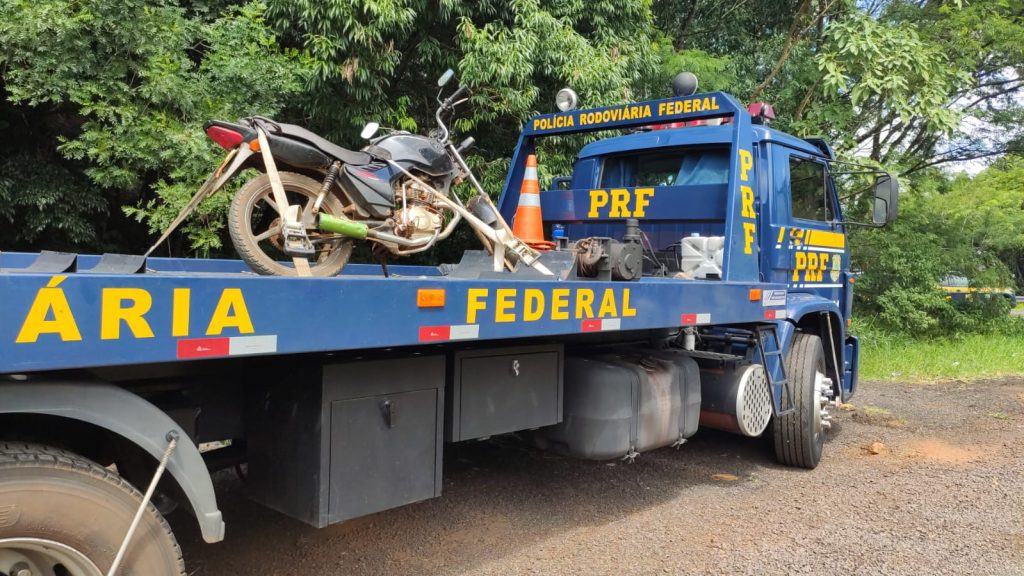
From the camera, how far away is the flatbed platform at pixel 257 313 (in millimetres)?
1700

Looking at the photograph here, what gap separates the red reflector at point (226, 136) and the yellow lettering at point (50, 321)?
1722 millimetres

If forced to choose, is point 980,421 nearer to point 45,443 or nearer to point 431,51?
point 431,51

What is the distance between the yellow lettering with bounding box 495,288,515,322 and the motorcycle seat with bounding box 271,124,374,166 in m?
1.22

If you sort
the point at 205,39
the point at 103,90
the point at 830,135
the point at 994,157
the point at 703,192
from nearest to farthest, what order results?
the point at 703,192 < the point at 103,90 < the point at 205,39 < the point at 830,135 < the point at 994,157

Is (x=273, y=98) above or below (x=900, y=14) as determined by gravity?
below

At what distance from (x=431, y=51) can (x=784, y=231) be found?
3867mm

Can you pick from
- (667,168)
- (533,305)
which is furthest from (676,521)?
(667,168)

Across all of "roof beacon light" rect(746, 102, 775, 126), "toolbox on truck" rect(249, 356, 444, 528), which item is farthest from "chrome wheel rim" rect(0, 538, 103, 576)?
"roof beacon light" rect(746, 102, 775, 126)

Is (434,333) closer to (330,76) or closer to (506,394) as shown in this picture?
(506,394)

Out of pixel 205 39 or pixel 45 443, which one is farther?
pixel 205 39

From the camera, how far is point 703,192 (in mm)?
4922

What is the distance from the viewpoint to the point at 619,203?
5.30 metres

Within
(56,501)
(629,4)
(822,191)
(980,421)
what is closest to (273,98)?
(629,4)

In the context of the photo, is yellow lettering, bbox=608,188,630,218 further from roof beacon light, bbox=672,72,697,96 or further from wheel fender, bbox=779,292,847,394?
wheel fender, bbox=779,292,847,394
